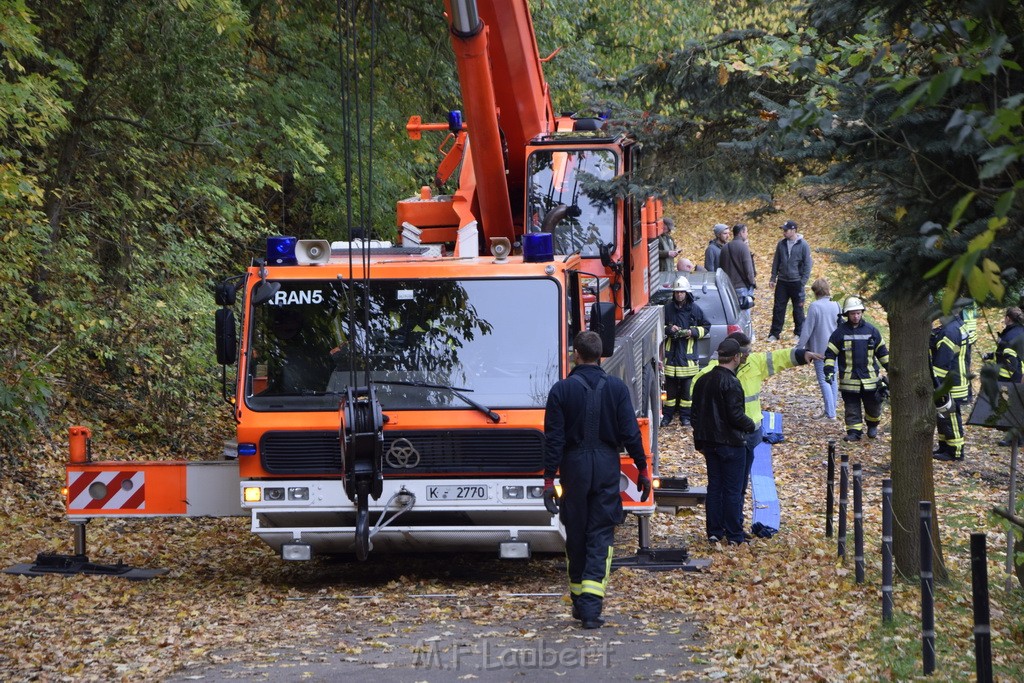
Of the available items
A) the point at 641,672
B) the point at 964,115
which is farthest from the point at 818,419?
the point at 964,115

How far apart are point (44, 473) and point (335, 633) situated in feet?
23.0

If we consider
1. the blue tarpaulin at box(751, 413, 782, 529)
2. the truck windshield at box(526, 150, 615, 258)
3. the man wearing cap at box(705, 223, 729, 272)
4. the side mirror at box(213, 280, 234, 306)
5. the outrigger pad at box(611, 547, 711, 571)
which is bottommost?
the outrigger pad at box(611, 547, 711, 571)

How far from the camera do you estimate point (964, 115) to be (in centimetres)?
379

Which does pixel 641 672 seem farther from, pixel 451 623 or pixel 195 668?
pixel 195 668

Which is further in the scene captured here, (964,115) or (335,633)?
(335,633)

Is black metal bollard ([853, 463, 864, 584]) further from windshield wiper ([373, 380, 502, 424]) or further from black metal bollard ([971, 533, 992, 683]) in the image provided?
black metal bollard ([971, 533, 992, 683])

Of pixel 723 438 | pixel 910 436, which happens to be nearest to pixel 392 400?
pixel 723 438

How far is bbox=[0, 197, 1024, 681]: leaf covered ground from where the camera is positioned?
7879 mm

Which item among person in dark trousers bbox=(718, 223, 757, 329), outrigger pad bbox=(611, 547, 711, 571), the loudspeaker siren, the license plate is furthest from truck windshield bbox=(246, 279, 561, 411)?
person in dark trousers bbox=(718, 223, 757, 329)

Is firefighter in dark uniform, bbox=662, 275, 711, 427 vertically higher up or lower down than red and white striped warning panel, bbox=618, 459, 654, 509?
higher up

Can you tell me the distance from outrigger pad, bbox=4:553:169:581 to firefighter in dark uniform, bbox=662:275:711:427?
368 inches

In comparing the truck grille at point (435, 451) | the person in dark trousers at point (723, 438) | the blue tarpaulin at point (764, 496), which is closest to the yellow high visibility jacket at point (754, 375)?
the person in dark trousers at point (723, 438)

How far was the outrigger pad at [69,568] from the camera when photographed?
34.4 ft

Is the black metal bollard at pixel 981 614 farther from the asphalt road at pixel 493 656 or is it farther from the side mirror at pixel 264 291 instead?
the side mirror at pixel 264 291
